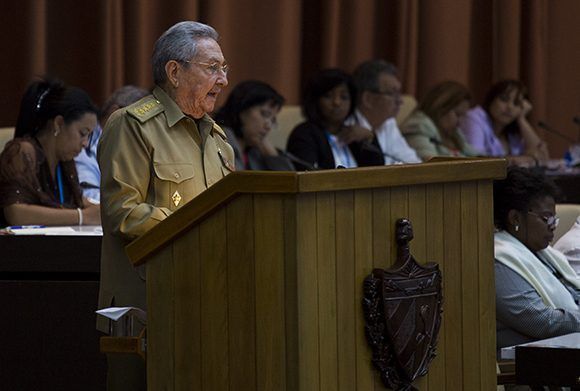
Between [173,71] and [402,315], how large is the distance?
869 millimetres

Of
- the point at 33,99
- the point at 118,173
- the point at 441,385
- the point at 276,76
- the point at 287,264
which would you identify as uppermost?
the point at 276,76

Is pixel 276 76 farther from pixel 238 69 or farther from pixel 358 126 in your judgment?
pixel 358 126

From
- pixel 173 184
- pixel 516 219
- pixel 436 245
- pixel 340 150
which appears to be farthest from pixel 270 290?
pixel 340 150

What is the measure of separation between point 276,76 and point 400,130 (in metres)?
0.83

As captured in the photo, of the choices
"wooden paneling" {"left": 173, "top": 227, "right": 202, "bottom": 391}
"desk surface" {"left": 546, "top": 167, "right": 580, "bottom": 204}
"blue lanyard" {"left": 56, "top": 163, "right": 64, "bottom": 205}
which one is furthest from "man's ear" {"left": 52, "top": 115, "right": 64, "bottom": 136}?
"desk surface" {"left": 546, "top": 167, "right": 580, "bottom": 204}

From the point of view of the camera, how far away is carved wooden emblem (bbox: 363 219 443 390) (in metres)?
2.76

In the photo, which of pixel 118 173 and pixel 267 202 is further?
pixel 118 173

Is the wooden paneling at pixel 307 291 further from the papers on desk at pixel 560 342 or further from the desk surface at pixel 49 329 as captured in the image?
the desk surface at pixel 49 329

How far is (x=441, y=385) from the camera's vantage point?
2.91 metres

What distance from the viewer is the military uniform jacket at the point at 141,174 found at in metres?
3.17

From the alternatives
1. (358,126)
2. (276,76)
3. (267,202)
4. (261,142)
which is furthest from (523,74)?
(267,202)

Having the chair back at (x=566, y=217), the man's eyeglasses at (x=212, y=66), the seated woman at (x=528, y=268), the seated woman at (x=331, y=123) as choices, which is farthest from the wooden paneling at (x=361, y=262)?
the seated woman at (x=331, y=123)

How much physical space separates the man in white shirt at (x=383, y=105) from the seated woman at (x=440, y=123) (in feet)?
0.36

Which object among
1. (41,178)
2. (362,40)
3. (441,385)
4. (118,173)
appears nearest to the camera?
(441,385)
